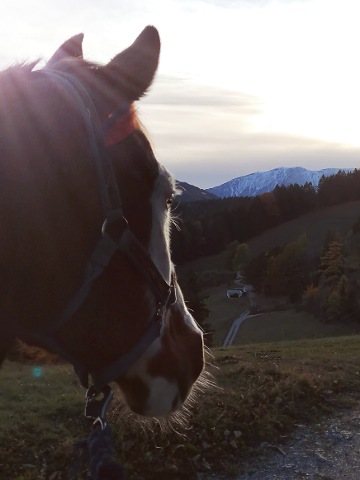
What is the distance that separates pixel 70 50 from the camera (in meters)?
2.19

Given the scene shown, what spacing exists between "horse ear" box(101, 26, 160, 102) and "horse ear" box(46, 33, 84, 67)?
368 millimetres

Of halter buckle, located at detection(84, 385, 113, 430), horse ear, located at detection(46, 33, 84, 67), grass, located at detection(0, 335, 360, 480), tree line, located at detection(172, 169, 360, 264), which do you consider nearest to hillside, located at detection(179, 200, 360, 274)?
tree line, located at detection(172, 169, 360, 264)

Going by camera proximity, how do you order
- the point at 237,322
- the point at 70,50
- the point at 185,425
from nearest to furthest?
the point at 70,50 → the point at 185,425 → the point at 237,322

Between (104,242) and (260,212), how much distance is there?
Answer: 88643 mm

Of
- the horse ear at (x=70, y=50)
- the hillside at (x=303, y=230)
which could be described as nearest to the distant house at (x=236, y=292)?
the hillside at (x=303, y=230)

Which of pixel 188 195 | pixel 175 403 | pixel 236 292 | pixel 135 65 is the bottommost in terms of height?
pixel 236 292

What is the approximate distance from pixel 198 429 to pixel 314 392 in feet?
7.55

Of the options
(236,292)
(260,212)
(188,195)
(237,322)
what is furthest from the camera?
(260,212)

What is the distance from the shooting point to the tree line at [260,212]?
85.9 metres

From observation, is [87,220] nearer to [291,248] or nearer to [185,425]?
[185,425]

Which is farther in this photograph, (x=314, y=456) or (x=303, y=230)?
(x=303, y=230)

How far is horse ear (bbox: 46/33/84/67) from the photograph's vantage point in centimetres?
211

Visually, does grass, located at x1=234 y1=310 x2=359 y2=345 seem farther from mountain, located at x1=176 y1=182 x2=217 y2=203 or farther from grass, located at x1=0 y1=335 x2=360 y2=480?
grass, located at x1=0 y1=335 x2=360 y2=480

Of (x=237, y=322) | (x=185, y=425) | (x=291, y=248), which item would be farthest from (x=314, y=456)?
(x=291, y=248)
